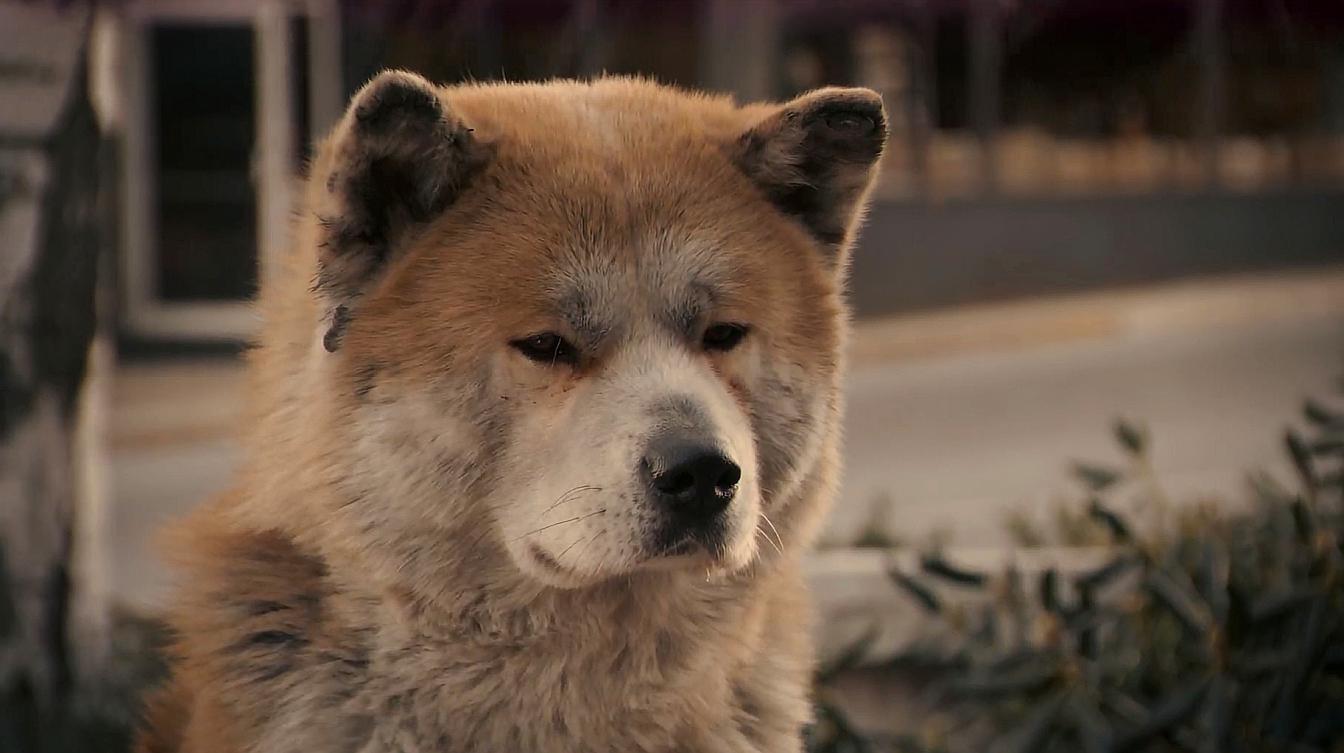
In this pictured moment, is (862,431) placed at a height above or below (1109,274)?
below

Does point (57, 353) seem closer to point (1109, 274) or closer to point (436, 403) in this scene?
point (436, 403)

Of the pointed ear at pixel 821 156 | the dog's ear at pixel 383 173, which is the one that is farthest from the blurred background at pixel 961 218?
the dog's ear at pixel 383 173

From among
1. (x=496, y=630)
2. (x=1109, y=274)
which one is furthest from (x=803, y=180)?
(x=1109, y=274)

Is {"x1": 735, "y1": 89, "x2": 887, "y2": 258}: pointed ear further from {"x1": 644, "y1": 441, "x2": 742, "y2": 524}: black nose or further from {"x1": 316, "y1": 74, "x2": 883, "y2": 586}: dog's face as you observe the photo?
{"x1": 644, "y1": 441, "x2": 742, "y2": 524}: black nose

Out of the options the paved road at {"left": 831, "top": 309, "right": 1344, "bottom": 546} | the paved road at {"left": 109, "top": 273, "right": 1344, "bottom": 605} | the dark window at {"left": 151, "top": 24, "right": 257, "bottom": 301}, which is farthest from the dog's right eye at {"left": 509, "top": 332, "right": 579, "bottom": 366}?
the dark window at {"left": 151, "top": 24, "right": 257, "bottom": 301}

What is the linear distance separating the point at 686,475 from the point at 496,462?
0.34 m

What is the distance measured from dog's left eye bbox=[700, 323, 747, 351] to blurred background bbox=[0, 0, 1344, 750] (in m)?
2.60

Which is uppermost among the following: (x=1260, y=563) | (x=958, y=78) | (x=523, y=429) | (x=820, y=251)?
(x=958, y=78)

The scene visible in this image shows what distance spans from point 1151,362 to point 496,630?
10928mm

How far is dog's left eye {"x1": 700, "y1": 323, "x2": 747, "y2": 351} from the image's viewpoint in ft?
9.09

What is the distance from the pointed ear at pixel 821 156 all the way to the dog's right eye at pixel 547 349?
543mm

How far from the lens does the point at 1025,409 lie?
37.1ft

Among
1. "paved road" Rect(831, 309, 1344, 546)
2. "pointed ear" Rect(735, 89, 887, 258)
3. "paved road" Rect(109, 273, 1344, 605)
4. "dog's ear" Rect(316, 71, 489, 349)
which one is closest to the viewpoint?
"dog's ear" Rect(316, 71, 489, 349)

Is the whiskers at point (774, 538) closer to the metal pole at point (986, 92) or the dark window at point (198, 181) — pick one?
the dark window at point (198, 181)
